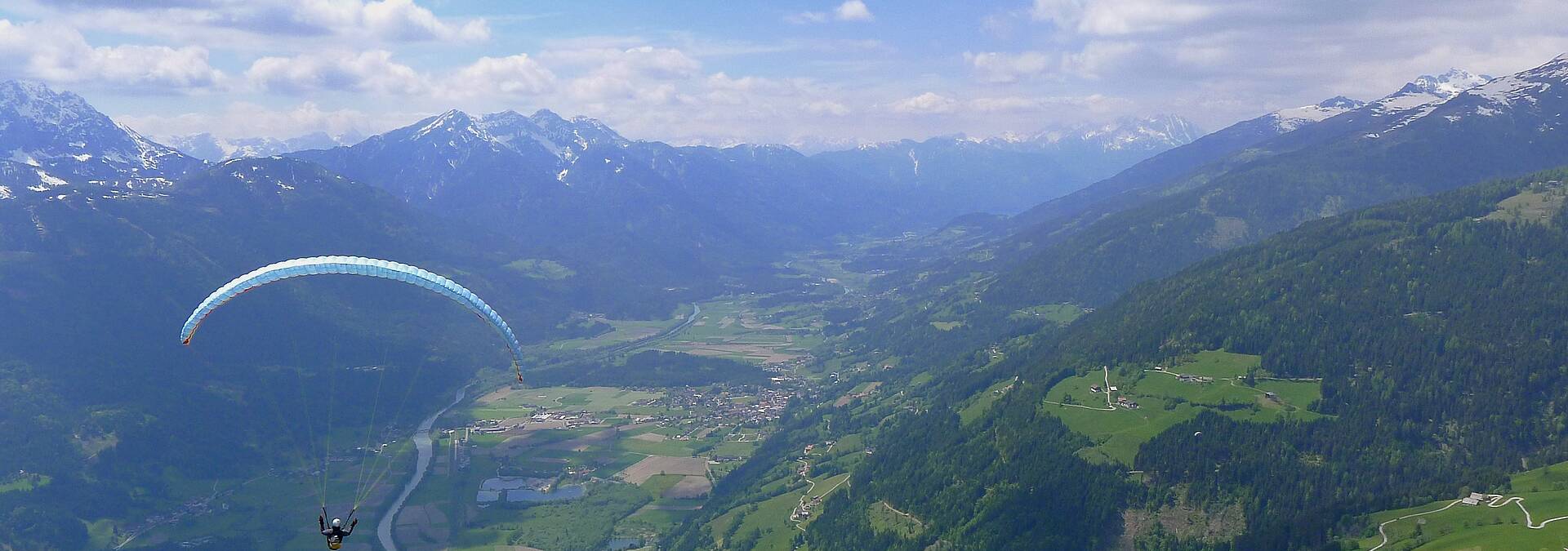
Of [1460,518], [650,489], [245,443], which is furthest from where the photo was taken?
[245,443]

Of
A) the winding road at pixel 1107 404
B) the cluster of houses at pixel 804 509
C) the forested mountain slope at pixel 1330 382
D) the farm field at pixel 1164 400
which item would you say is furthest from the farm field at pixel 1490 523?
the cluster of houses at pixel 804 509

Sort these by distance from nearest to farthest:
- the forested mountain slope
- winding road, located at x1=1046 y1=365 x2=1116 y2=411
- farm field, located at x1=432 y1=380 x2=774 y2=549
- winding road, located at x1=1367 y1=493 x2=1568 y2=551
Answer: winding road, located at x1=1367 y1=493 x2=1568 y2=551 < the forested mountain slope < winding road, located at x1=1046 y1=365 x2=1116 y2=411 < farm field, located at x1=432 y1=380 x2=774 y2=549

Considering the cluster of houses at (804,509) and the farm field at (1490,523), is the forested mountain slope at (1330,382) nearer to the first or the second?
the farm field at (1490,523)

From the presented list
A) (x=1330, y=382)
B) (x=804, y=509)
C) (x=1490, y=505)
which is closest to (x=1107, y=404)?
(x=1330, y=382)

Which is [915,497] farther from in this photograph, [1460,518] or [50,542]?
[50,542]

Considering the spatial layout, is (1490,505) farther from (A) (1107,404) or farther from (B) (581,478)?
(B) (581,478)

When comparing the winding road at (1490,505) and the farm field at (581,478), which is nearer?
the winding road at (1490,505)

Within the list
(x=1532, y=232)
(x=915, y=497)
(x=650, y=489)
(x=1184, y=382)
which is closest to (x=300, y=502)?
(x=650, y=489)

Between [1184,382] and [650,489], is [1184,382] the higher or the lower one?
the higher one

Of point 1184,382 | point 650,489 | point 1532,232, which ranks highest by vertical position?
point 1532,232

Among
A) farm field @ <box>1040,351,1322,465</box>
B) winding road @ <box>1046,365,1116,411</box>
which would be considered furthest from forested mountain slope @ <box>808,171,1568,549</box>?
winding road @ <box>1046,365,1116,411</box>

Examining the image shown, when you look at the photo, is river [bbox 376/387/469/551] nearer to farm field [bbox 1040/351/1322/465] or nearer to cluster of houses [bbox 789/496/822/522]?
cluster of houses [bbox 789/496/822/522]
